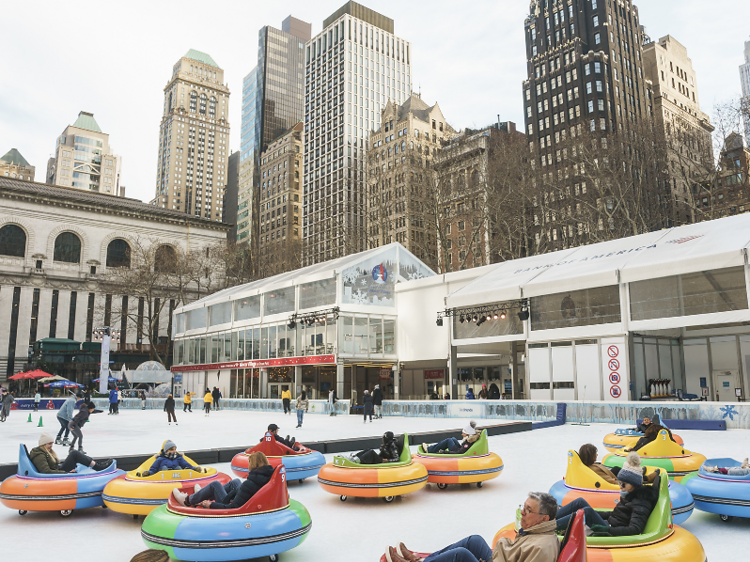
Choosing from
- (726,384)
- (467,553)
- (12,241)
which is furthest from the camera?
(12,241)

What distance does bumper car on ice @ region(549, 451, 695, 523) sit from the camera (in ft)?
24.1

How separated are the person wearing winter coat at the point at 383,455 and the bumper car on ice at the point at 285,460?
1623mm

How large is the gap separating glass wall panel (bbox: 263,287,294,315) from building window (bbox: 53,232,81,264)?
44365mm

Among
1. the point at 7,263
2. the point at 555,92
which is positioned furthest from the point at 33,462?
the point at 555,92

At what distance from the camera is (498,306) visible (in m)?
30.9

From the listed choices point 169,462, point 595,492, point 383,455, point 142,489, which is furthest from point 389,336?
point 595,492

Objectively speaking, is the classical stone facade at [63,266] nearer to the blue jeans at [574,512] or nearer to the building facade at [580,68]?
the building facade at [580,68]

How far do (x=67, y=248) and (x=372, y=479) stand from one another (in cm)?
7909

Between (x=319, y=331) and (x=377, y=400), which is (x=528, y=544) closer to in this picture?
(x=377, y=400)

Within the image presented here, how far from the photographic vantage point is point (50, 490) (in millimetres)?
8406

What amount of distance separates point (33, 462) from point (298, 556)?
4605 mm

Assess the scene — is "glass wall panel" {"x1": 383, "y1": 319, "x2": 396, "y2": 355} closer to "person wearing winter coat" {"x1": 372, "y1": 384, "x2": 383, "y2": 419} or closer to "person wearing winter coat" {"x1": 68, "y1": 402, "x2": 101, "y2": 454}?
"person wearing winter coat" {"x1": 372, "y1": 384, "x2": 383, "y2": 419}

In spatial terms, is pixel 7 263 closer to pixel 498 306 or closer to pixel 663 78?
pixel 498 306

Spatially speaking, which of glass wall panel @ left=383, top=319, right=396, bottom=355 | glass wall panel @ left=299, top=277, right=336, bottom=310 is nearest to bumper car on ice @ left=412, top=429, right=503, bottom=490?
glass wall panel @ left=299, top=277, right=336, bottom=310
